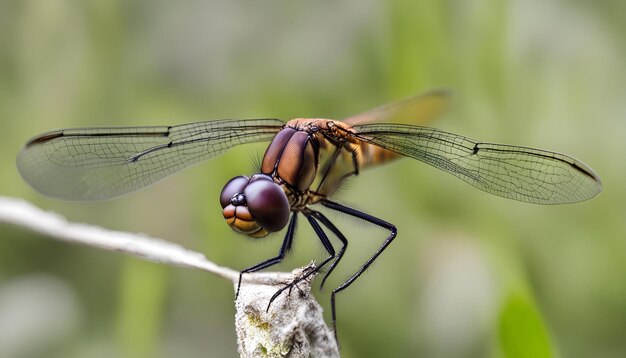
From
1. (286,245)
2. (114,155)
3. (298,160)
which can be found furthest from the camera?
(114,155)

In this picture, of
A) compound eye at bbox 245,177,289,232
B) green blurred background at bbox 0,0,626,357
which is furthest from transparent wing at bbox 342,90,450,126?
compound eye at bbox 245,177,289,232

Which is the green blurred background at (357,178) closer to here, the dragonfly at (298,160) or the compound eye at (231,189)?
the dragonfly at (298,160)

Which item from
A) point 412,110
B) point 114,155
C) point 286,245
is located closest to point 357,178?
point 412,110

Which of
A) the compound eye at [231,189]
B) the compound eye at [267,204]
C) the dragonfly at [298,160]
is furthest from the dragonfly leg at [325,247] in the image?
the compound eye at [231,189]

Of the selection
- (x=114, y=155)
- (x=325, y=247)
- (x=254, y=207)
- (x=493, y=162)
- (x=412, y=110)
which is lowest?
(x=325, y=247)

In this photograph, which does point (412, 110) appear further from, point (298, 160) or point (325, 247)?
point (325, 247)
